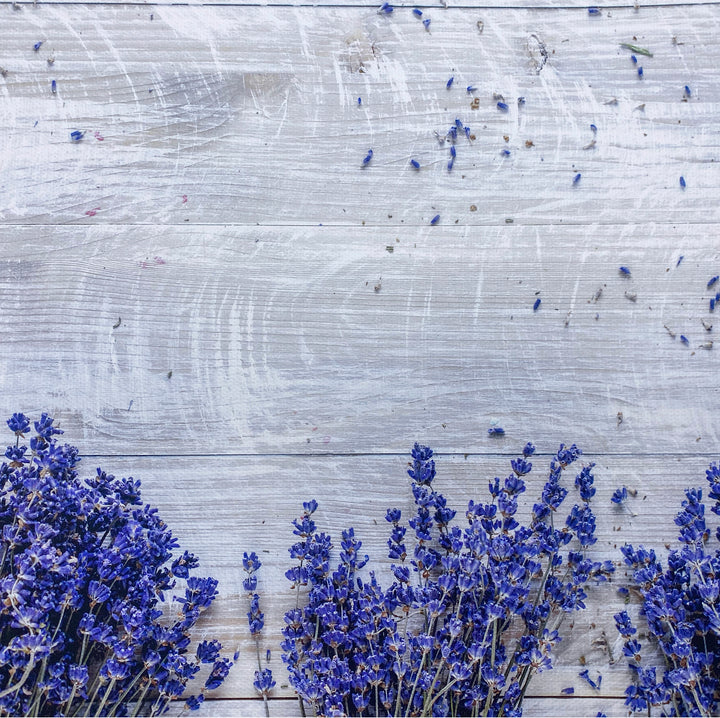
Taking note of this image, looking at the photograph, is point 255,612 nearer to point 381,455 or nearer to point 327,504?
point 327,504

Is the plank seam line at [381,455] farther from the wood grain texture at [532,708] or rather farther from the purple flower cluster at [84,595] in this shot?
the wood grain texture at [532,708]

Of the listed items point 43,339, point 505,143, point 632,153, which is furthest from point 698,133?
point 43,339

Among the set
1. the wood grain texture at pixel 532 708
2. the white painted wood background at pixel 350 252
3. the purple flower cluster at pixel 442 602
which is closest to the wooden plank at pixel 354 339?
the white painted wood background at pixel 350 252

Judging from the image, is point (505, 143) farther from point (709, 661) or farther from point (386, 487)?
point (709, 661)

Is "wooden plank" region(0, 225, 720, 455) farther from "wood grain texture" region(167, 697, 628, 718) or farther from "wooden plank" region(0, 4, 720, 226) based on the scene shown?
"wood grain texture" region(167, 697, 628, 718)

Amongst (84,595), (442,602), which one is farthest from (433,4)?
(84,595)
